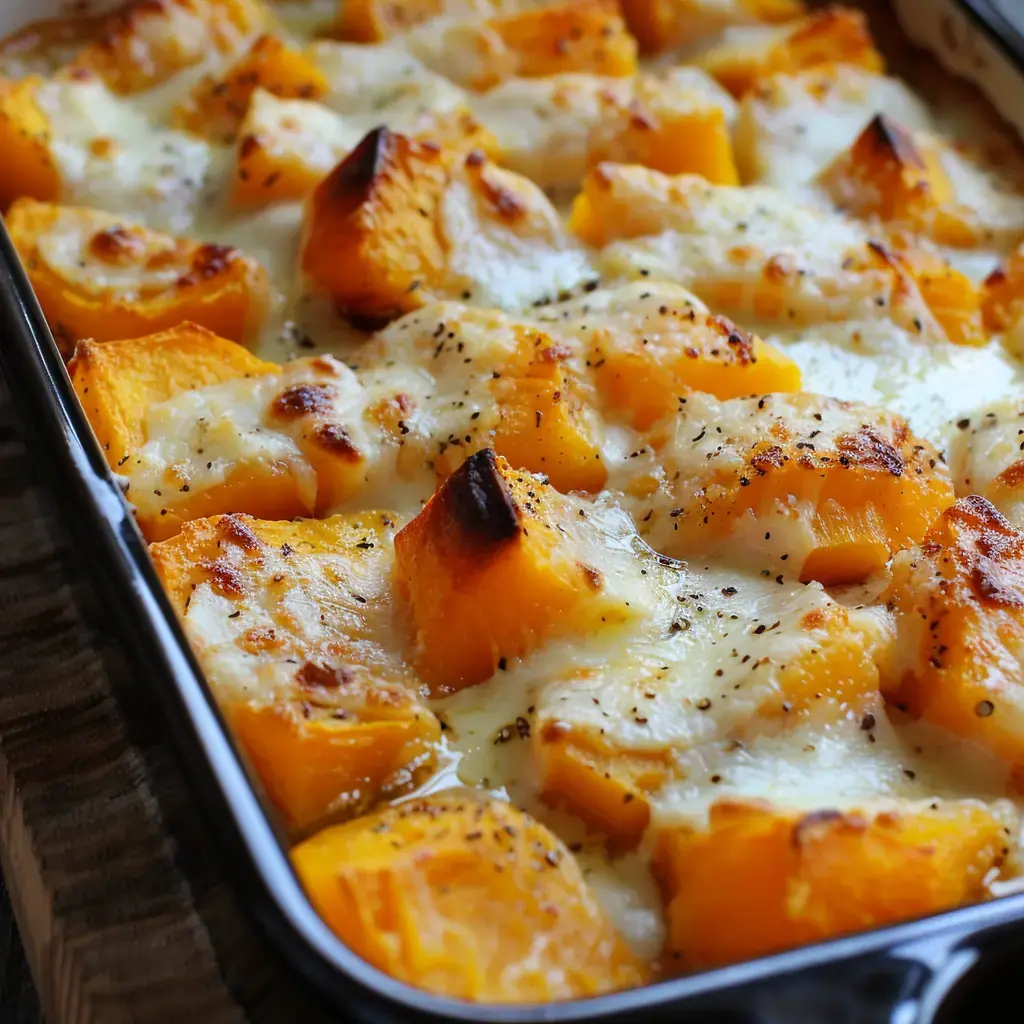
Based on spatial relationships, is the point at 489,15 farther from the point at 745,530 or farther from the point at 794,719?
the point at 794,719

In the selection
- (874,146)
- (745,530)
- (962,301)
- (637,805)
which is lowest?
(637,805)

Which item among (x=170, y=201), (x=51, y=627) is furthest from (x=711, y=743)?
(x=170, y=201)

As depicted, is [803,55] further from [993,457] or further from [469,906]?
[469,906]

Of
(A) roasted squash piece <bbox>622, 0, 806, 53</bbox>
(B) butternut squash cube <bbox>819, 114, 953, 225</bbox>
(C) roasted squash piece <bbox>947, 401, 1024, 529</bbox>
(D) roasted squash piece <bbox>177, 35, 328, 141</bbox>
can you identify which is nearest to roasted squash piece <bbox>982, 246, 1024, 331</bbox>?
(B) butternut squash cube <bbox>819, 114, 953, 225</bbox>

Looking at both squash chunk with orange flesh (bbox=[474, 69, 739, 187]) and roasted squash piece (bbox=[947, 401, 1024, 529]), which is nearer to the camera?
roasted squash piece (bbox=[947, 401, 1024, 529])

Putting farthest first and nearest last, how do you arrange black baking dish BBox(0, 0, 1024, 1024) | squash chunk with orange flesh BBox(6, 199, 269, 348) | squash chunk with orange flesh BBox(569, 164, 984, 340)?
squash chunk with orange flesh BBox(569, 164, 984, 340), squash chunk with orange flesh BBox(6, 199, 269, 348), black baking dish BBox(0, 0, 1024, 1024)

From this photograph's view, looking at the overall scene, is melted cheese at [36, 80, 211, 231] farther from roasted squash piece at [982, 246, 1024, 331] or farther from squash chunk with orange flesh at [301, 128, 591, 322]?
roasted squash piece at [982, 246, 1024, 331]

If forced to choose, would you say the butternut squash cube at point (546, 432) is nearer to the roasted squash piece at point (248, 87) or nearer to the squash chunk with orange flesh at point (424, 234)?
the squash chunk with orange flesh at point (424, 234)
